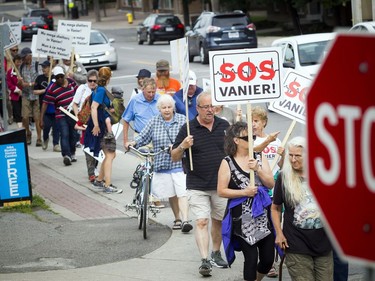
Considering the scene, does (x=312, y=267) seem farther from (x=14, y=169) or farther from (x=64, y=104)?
(x=64, y=104)

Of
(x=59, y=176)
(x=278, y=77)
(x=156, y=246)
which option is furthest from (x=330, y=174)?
(x=59, y=176)

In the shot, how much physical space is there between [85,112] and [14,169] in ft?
5.76

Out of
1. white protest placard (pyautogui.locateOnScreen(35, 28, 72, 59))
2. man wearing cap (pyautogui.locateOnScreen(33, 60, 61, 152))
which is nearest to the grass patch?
man wearing cap (pyautogui.locateOnScreen(33, 60, 61, 152))

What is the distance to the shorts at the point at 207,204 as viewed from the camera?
942 centimetres

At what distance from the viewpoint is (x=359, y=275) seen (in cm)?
918

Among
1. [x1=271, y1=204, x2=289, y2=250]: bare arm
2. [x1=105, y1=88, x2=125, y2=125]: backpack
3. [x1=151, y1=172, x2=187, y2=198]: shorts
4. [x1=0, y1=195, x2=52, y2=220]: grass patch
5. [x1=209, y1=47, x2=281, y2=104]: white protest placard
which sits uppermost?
[x1=209, y1=47, x2=281, y2=104]: white protest placard

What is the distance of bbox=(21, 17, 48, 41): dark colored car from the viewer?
196ft

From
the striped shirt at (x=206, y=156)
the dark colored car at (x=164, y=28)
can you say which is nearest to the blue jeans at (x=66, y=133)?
the striped shirt at (x=206, y=156)

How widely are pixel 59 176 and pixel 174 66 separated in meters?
3.02

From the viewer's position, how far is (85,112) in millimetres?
14438

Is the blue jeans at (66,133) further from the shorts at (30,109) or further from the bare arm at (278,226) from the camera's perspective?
the bare arm at (278,226)

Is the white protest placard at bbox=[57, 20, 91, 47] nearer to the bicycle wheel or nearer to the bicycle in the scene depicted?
the bicycle

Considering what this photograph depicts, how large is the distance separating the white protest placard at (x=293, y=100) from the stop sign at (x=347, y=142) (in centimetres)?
632

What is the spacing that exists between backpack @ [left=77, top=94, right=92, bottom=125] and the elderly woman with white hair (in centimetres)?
327
